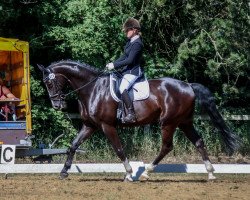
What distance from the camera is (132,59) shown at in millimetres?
11758

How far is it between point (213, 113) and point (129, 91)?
1.72 meters

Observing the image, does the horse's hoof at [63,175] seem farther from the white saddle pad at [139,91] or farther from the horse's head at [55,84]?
the white saddle pad at [139,91]

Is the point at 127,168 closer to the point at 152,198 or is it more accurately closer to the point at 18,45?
the point at 152,198

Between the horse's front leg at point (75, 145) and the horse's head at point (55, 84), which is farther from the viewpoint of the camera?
the horse's head at point (55, 84)

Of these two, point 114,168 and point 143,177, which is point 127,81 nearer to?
point 114,168

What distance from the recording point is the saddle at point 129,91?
1193 centimetres

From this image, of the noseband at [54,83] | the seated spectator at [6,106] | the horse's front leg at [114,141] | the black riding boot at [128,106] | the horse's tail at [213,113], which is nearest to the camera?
the horse's front leg at [114,141]

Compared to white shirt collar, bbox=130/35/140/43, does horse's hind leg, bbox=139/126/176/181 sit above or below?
A: below

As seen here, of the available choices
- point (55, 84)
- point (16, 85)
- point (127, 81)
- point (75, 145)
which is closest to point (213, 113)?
point (127, 81)

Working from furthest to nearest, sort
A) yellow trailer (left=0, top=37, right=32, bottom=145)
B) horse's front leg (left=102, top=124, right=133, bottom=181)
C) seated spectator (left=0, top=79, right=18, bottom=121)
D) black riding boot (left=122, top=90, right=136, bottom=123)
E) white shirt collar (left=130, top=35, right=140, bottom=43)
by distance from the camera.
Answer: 1. seated spectator (left=0, top=79, right=18, bottom=121)
2. yellow trailer (left=0, top=37, right=32, bottom=145)
3. white shirt collar (left=130, top=35, right=140, bottom=43)
4. black riding boot (left=122, top=90, right=136, bottom=123)
5. horse's front leg (left=102, top=124, right=133, bottom=181)

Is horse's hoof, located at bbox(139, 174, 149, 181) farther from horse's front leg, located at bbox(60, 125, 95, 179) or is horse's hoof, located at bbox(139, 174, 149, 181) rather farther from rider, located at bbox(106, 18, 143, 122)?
horse's front leg, located at bbox(60, 125, 95, 179)

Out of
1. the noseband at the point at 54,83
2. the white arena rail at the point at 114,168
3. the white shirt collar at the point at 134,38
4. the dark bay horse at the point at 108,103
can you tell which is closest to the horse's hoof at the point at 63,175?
the dark bay horse at the point at 108,103

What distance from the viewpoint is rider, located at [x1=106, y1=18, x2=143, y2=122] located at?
11766 millimetres

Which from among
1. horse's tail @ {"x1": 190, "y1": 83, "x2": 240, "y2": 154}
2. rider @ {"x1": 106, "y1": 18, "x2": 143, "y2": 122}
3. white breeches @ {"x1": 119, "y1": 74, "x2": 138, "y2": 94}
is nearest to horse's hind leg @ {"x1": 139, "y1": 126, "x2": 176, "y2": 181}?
rider @ {"x1": 106, "y1": 18, "x2": 143, "y2": 122}
